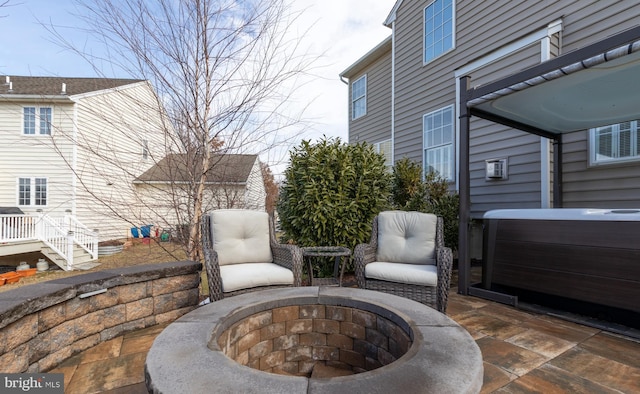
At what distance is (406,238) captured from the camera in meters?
3.29

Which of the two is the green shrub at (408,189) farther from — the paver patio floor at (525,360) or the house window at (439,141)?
the paver patio floor at (525,360)

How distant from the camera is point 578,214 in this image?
2.70 m

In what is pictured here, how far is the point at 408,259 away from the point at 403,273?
0.45 meters

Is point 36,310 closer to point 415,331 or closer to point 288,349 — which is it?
point 288,349

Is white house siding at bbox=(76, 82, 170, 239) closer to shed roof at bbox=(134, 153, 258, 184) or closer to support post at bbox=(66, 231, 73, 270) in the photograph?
shed roof at bbox=(134, 153, 258, 184)

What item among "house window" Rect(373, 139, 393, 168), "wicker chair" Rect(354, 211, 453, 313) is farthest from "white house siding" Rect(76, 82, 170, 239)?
"house window" Rect(373, 139, 393, 168)

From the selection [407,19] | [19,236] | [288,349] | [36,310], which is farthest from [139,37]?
[19,236]

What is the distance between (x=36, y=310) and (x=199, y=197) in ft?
6.06

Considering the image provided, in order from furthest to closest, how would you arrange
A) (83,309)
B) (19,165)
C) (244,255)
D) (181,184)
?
1. (19,165)
2. (181,184)
3. (244,255)
4. (83,309)

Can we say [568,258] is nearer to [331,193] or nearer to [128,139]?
[331,193]

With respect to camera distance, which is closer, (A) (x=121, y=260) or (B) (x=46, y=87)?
(A) (x=121, y=260)

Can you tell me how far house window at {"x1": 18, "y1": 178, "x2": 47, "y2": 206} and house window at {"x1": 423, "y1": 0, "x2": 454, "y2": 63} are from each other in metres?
11.8

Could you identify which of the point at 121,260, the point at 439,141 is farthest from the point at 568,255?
the point at 121,260

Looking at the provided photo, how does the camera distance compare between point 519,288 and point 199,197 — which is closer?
point 519,288
